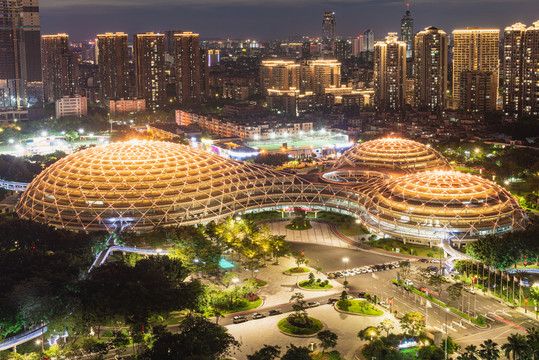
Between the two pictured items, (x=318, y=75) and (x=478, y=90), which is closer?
(x=478, y=90)

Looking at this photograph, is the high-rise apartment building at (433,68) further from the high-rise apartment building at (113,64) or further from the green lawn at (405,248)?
the green lawn at (405,248)

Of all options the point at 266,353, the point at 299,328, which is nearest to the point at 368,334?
the point at 299,328

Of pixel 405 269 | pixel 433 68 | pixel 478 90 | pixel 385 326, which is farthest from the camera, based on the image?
pixel 433 68

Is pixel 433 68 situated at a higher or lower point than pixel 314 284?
higher

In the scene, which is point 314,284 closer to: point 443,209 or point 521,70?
point 443,209

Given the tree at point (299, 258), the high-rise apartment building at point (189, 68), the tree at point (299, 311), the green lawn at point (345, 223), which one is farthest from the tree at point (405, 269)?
the high-rise apartment building at point (189, 68)

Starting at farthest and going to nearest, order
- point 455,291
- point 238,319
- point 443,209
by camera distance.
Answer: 1. point 443,209
2. point 455,291
3. point 238,319

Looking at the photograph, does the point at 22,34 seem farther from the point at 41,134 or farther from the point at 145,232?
the point at 145,232

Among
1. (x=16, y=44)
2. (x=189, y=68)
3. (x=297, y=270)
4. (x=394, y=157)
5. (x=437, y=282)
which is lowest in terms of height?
(x=297, y=270)
